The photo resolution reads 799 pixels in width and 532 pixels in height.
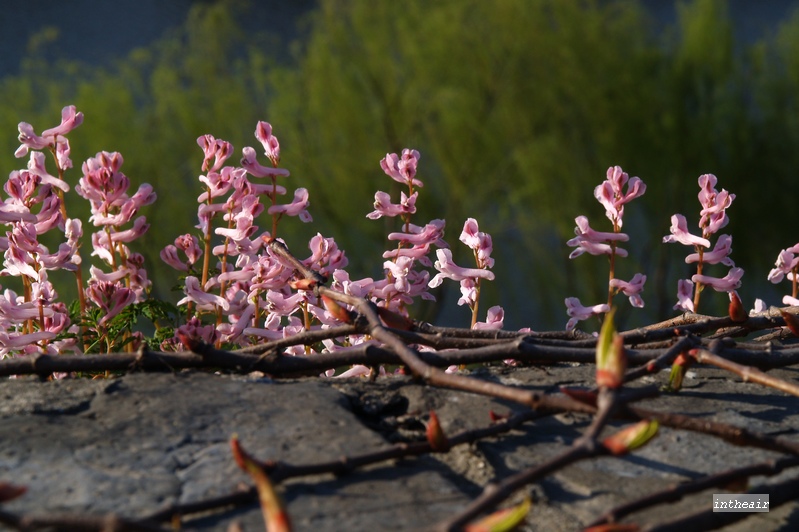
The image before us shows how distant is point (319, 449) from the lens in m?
0.94

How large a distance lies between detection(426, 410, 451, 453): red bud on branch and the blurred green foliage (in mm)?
6344

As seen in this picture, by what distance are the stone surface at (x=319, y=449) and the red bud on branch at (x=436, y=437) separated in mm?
29

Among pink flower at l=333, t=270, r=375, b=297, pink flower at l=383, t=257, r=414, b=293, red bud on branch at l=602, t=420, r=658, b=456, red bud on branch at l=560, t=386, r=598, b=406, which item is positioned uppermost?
pink flower at l=383, t=257, r=414, b=293

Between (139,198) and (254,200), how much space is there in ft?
0.69

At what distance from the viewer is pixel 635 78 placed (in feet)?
24.4

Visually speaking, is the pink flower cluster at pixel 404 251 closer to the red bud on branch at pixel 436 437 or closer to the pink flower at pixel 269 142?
the pink flower at pixel 269 142

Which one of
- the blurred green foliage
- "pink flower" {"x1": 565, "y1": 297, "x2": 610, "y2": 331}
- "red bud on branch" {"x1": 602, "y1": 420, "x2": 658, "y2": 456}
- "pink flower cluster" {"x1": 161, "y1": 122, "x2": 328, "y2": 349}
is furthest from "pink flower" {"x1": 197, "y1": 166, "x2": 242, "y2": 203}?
the blurred green foliage

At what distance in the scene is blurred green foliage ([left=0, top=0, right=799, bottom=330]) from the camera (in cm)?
724

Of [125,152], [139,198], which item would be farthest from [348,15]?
[139,198]

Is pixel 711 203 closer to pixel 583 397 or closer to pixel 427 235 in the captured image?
pixel 427 235

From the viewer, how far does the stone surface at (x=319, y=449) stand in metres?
0.83

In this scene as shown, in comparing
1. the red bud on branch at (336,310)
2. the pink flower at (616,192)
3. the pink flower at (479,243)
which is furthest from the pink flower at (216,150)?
the pink flower at (616,192)

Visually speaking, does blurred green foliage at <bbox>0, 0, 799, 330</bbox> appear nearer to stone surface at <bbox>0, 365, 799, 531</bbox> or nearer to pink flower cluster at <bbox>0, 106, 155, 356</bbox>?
pink flower cluster at <bbox>0, 106, 155, 356</bbox>

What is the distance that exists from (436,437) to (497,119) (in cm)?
708
